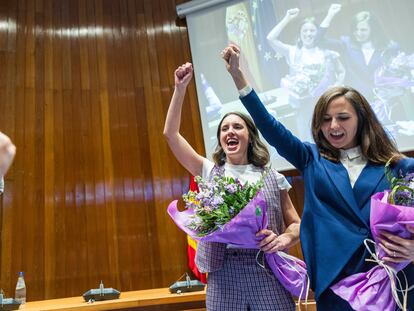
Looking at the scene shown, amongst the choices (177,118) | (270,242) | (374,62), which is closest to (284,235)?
(270,242)

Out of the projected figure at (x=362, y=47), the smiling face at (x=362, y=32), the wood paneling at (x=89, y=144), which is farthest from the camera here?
the smiling face at (x=362, y=32)

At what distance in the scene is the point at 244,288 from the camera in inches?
49.4

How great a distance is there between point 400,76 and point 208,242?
269 centimetres

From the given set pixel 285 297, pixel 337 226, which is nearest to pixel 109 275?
pixel 285 297

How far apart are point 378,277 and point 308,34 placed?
117 inches

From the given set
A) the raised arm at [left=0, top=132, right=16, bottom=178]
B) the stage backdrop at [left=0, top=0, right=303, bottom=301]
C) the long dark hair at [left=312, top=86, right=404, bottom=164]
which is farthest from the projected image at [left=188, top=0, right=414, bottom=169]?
the raised arm at [left=0, top=132, right=16, bottom=178]

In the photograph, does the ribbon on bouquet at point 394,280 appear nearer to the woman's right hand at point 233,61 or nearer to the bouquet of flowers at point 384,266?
the bouquet of flowers at point 384,266

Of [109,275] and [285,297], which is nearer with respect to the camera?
[285,297]

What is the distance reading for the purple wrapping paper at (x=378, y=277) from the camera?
93cm

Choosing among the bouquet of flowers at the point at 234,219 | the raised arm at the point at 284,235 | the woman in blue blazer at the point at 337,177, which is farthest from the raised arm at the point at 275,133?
the raised arm at the point at 284,235

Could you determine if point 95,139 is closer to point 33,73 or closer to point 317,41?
point 33,73

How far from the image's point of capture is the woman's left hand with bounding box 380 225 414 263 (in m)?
0.93

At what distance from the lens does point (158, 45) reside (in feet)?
12.4

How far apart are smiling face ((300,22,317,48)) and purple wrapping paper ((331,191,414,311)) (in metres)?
2.79
